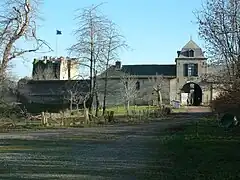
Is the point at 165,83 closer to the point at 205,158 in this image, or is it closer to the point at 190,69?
the point at 190,69

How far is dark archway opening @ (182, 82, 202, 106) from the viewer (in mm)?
99812

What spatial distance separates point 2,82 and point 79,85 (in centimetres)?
1555

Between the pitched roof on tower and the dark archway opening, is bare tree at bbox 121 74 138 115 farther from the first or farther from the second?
the pitched roof on tower

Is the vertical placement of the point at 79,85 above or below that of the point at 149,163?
above

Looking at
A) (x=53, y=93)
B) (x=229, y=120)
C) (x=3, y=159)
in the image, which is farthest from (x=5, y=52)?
(x=53, y=93)

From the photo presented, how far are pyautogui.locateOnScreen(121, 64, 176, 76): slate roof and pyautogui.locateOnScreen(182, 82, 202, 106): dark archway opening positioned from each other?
12.5 ft

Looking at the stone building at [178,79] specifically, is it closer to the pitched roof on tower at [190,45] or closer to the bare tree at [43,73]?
the pitched roof on tower at [190,45]

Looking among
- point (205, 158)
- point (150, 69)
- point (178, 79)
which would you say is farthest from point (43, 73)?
point (205, 158)

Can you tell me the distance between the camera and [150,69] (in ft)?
338

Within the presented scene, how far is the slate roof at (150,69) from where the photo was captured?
102 m

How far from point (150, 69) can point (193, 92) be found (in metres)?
10.1

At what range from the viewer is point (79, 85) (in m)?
57.4

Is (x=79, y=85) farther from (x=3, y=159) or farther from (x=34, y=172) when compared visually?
(x=34, y=172)

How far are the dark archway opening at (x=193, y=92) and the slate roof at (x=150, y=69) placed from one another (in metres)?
3.82
